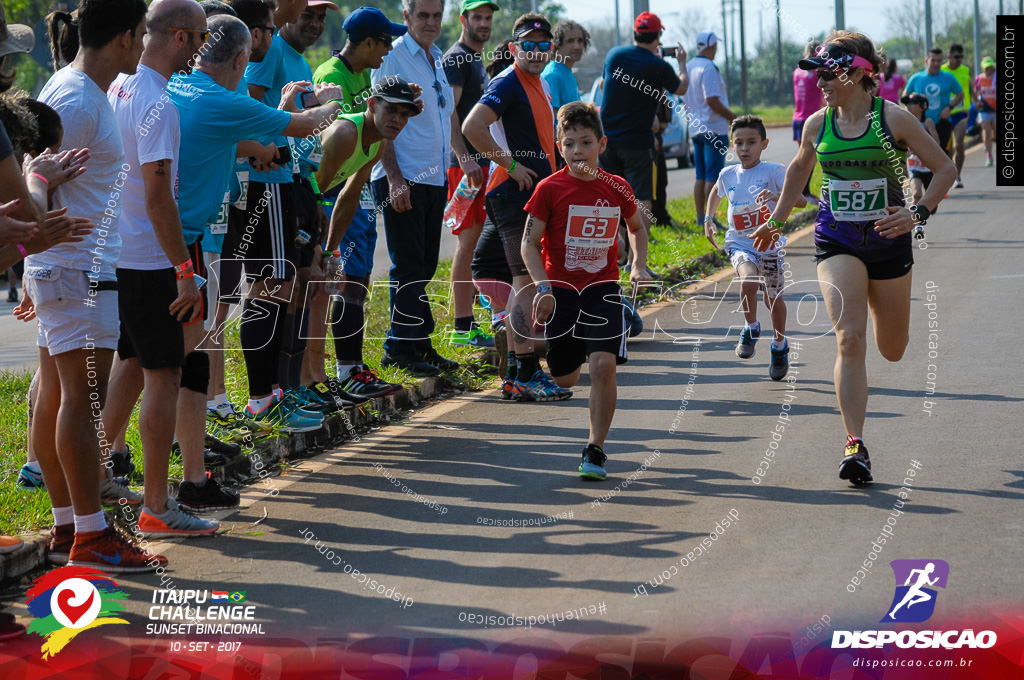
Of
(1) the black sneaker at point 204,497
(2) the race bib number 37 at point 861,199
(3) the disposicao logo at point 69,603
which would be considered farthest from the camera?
(2) the race bib number 37 at point 861,199

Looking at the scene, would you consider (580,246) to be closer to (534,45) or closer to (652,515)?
(652,515)

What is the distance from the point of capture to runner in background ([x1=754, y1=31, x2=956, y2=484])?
624 cm

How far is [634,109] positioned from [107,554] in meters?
8.52

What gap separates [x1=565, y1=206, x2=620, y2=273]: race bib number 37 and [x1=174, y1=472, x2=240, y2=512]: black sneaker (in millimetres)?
2162

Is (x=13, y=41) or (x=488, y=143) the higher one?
(x=13, y=41)

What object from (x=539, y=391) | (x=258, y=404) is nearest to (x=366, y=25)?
(x=258, y=404)

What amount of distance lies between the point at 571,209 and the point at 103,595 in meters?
3.16

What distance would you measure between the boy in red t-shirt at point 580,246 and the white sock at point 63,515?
96.7 inches

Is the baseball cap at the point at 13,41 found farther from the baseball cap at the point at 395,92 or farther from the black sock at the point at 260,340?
the baseball cap at the point at 395,92

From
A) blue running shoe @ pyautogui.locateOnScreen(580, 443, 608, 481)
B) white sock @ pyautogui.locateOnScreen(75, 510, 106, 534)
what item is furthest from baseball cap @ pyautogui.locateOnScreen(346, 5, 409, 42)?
white sock @ pyautogui.locateOnScreen(75, 510, 106, 534)

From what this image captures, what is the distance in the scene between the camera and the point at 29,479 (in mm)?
6078

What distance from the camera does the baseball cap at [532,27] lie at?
8727 mm

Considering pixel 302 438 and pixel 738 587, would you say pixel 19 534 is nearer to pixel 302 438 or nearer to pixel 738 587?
pixel 302 438

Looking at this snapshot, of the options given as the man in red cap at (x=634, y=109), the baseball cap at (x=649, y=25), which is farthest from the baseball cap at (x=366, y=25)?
the baseball cap at (x=649, y=25)
